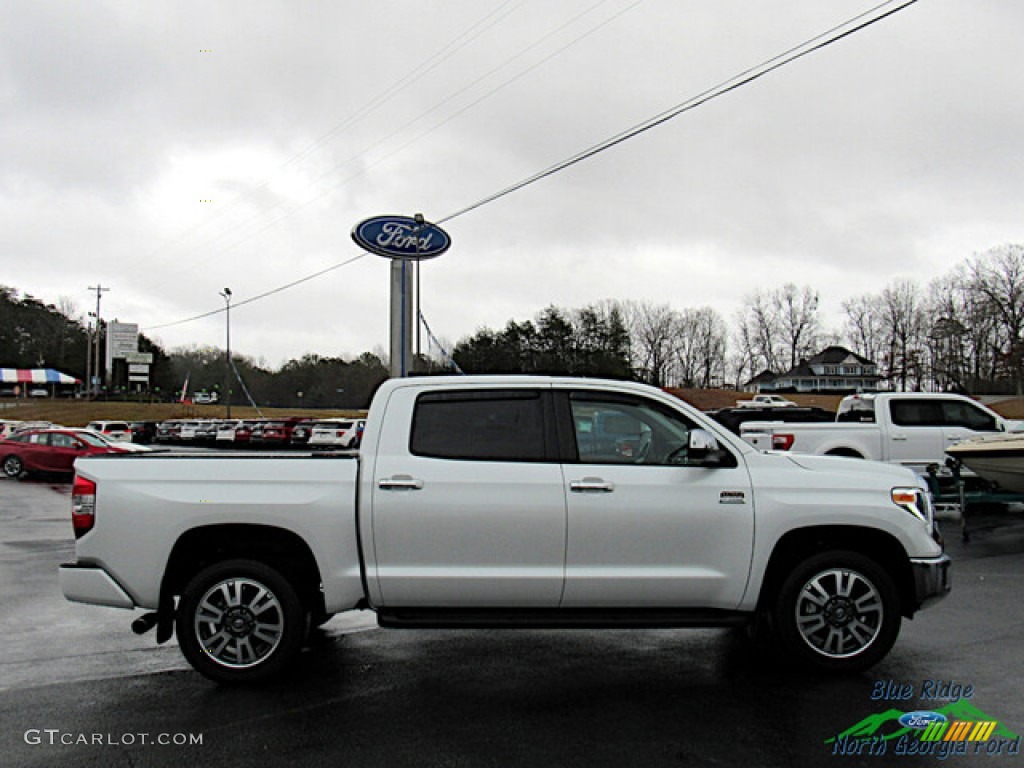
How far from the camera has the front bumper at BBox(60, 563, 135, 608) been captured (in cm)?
500

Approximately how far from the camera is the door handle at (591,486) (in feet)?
16.4

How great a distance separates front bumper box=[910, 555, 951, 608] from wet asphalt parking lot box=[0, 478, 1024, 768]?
51 cm

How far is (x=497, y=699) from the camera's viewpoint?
477cm

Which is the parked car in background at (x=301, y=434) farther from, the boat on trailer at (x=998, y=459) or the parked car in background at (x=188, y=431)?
the boat on trailer at (x=998, y=459)

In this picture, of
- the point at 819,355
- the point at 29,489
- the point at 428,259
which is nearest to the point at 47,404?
the point at 29,489

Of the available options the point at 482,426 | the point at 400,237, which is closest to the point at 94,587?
A: the point at 482,426

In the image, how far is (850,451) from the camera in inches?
533

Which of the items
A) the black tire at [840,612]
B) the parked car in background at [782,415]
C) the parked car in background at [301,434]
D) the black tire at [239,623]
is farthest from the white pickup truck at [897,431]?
the parked car in background at [301,434]

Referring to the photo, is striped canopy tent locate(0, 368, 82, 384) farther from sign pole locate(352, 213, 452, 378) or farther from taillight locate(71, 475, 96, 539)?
taillight locate(71, 475, 96, 539)

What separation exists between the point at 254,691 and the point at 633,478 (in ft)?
8.77

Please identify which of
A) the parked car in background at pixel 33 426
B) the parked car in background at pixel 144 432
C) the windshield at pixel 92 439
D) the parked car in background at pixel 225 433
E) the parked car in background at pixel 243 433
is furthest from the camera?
the parked car in background at pixel 144 432

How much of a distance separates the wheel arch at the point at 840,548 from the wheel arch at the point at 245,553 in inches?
115

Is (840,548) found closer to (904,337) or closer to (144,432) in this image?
(144,432)

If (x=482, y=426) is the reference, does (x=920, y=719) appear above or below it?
below
